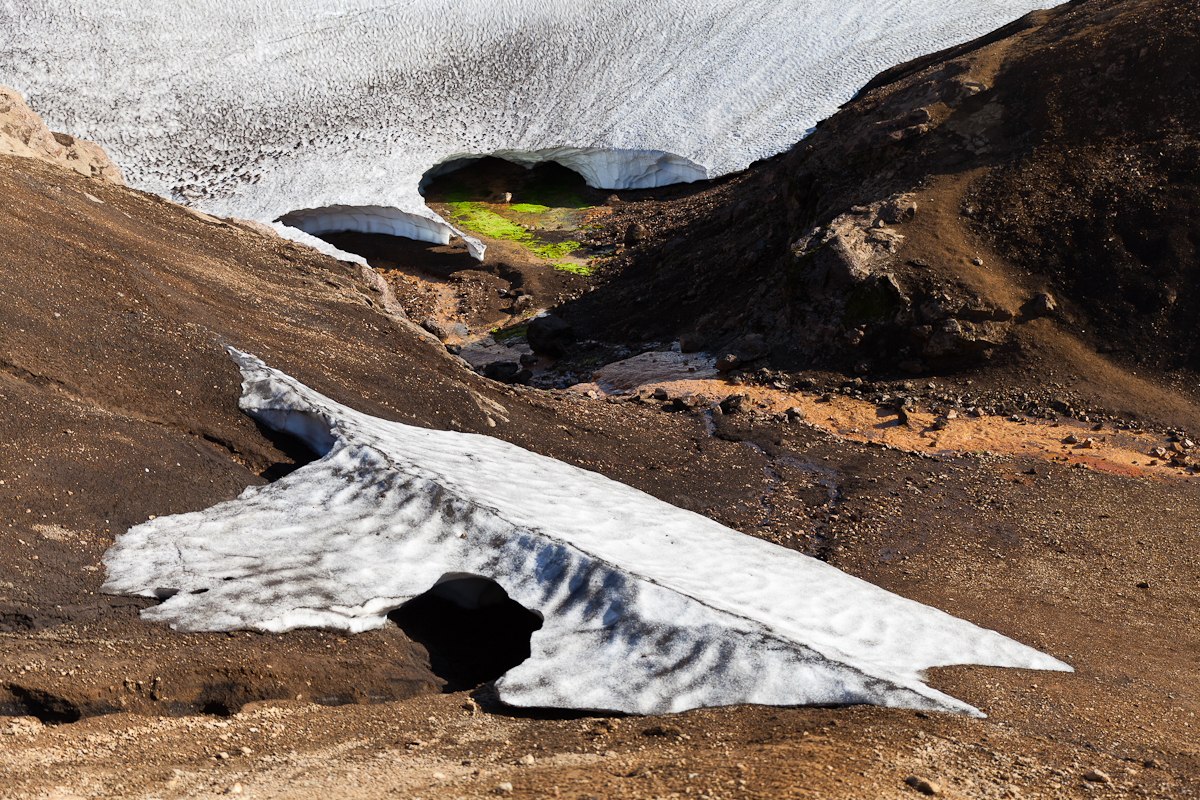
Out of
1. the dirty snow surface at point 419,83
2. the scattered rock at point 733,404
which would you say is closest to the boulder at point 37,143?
the dirty snow surface at point 419,83

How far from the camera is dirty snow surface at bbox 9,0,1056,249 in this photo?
22281 mm

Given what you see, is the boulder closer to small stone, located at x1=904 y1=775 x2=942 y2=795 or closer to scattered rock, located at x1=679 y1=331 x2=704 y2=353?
scattered rock, located at x1=679 y1=331 x2=704 y2=353

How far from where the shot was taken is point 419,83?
2631 cm

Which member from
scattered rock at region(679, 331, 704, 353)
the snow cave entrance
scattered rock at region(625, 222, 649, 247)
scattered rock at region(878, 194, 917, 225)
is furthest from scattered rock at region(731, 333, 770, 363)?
the snow cave entrance

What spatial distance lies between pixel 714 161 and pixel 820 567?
19564 mm

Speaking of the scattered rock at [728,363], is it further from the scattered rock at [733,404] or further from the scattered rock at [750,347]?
the scattered rock at [733,404]

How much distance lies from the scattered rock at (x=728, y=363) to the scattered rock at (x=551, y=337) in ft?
13.0

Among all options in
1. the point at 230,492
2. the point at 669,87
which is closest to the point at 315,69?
the point at 669,87

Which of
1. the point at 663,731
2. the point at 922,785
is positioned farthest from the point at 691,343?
the point at 922,785

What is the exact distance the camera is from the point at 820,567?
21.7ft

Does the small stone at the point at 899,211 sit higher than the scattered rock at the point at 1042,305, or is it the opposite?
the small stone at the point at 899,211

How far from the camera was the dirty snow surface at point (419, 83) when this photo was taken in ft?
73.1

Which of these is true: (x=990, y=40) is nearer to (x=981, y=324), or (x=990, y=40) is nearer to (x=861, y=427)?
(x=981, y=324)

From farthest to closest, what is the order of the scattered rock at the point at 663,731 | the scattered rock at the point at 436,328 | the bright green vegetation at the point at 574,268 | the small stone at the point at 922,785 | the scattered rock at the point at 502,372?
the bright green vegetation at the point at 574,268, the scattered rock at the point at 436,328, the scattered rock at the point at 502,372, the scattered rock at the point at 663,731, the small stone at the point at 922,785
